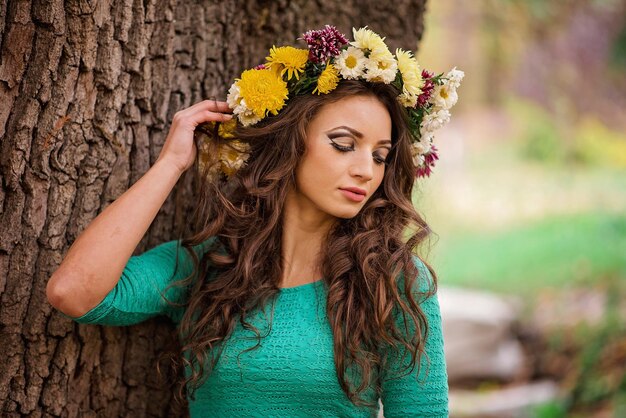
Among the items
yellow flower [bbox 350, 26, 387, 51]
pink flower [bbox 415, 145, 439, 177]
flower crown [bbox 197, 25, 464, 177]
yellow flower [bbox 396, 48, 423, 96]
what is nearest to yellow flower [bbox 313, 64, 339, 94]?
flower crown [bbox 197, 25, 464, 177]

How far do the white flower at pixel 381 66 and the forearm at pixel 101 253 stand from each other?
2.33ft

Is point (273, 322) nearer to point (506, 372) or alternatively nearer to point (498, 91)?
point (506, 372)

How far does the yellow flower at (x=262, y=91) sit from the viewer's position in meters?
2.26

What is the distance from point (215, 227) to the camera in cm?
237

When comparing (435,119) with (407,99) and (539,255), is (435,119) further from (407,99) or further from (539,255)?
(539,255)

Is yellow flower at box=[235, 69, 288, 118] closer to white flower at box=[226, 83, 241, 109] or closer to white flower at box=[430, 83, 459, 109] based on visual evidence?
white flower at box=[226, 83, 241, 109]

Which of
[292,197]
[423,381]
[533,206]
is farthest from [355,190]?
[533,206]

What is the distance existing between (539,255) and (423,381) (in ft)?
19.9

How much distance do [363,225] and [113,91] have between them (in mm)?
865

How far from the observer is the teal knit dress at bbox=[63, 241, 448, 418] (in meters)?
2.17

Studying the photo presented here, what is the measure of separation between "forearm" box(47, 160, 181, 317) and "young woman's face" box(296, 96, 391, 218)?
468 millimetres

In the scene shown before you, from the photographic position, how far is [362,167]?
2.22 meters

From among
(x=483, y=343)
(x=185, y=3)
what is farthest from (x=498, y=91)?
(x=185, y=3)

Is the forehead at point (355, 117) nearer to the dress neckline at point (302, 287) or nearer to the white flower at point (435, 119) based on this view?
the white flower at point (435, 119)
